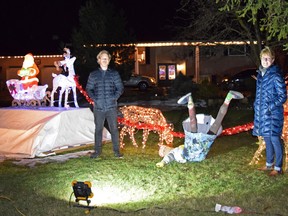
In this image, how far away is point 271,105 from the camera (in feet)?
24.4

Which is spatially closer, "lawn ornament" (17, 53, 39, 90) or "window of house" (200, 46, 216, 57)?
"lawn ornament" (17, 53, 39, 90)

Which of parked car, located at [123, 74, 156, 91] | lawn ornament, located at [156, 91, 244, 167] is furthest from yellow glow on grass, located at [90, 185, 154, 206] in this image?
parked car, located at [123, 74, 156, 91]

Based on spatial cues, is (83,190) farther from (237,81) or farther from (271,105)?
(237,81)

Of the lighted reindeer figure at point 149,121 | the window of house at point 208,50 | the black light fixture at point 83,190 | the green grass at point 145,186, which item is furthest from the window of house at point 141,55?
the black light fixture at point 83,190

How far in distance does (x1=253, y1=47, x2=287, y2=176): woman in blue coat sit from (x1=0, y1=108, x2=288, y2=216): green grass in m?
0.49

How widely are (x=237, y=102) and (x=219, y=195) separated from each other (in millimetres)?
14153

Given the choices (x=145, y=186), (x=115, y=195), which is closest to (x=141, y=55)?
(x=145, y=186)

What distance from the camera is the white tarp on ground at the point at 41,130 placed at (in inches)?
386

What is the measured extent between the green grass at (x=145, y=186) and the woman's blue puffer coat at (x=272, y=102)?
0.73 metres

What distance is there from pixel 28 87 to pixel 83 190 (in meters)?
6.01

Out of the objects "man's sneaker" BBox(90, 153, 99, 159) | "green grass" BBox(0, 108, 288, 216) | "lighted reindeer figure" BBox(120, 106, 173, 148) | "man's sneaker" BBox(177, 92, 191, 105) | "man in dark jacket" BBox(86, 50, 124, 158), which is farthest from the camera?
"lighted reindeer figure" BBox(120, 106, 173, 148)

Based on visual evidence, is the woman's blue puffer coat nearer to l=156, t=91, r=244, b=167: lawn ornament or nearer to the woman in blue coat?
the woman in blue coat

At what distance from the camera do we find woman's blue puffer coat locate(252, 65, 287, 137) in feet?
24.1

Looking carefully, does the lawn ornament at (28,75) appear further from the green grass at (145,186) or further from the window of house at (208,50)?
the window of house at (208,50)
